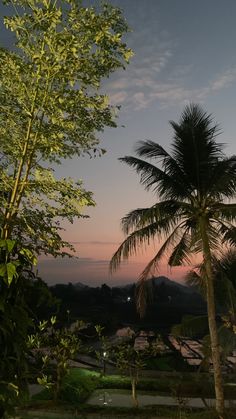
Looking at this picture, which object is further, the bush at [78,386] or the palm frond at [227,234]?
the bush at [78,386]

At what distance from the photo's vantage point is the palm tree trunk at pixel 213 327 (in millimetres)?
11844

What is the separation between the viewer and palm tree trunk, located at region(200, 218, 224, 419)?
11.8 meters

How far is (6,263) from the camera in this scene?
4336mm

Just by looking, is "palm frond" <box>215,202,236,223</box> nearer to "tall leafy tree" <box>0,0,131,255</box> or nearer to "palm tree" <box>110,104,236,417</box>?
"palm tree" <box>110,104,236,417</box>

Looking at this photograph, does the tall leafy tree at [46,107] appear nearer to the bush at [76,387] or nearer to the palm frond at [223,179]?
the palm frond at [223,179]

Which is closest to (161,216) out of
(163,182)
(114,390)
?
(163,182)

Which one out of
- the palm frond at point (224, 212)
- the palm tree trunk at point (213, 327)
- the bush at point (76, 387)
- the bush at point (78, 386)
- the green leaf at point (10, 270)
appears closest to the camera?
the green leaf at point (10, 270)

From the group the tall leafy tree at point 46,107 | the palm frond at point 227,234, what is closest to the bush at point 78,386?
the palm frond at point 227,234

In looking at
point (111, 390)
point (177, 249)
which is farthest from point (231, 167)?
point (111, 390)

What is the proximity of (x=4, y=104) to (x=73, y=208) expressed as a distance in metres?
1.71

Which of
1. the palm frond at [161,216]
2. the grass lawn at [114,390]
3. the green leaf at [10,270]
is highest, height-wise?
the palm frond at [161,216]

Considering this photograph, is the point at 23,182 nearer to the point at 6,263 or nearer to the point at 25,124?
the point at 25,124

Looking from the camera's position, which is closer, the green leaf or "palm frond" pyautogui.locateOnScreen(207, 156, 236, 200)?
the green leaf

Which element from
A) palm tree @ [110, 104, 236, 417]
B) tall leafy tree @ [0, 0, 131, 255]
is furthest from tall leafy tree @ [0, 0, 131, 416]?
palm tree @ [110, 104, 236, 417]
